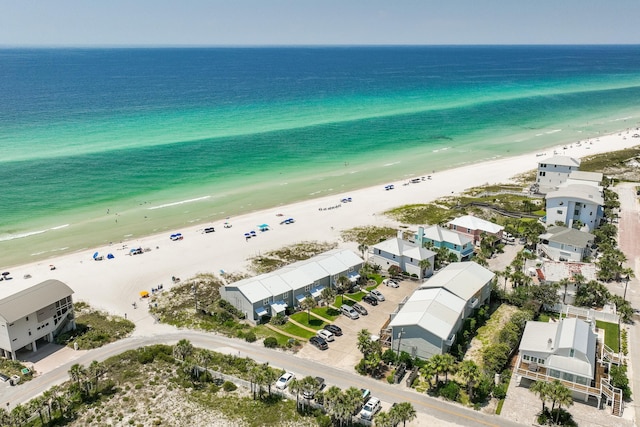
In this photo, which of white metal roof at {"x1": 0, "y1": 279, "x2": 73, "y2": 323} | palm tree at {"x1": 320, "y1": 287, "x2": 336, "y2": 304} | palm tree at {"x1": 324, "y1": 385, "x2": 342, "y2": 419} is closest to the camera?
palm tree at {"x1": 324, "y1": 385, "x2": 342, "y2": 419}

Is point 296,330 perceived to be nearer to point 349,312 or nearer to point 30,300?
point 349,312

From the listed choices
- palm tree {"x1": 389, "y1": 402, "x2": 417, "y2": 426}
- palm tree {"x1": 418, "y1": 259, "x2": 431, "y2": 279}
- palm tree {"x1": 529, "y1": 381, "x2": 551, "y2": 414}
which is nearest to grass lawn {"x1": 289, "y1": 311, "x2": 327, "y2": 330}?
palm tree {"x1": 418, "y1": 259, "x2": 431, "y2": 279}


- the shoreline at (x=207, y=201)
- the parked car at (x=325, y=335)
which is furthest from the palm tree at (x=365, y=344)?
the shoreline at (x=207, y=201)

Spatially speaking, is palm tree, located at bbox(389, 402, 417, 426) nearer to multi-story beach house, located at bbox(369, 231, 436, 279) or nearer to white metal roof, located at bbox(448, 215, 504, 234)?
multi-story beach house, located at bbox(369, 231, 436, 279)

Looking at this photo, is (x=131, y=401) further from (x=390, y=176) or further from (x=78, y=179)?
(x=390, y=176)

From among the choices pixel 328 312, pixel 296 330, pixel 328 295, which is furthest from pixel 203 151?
pixel 296 330

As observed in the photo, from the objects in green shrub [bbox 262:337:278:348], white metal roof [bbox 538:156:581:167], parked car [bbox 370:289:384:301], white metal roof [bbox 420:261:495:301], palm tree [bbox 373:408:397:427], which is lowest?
parked car [bbox 370:289:384:301]

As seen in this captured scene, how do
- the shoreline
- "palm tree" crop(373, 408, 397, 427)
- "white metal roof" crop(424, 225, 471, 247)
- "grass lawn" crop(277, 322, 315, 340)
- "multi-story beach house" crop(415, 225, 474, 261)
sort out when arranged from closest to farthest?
"palm tree" crop(373, 408, 397, 427), "grass lawn" crop(277, 322, 315, 340), "multi-story beach house" crop(415, 225, 474, 261), "white metal roof" crop(424, 225, 471, 247), the shoreline
